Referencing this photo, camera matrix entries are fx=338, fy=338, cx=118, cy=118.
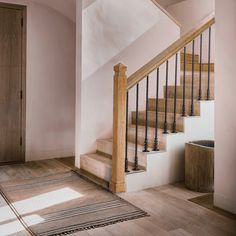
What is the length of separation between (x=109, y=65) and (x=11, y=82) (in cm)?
140

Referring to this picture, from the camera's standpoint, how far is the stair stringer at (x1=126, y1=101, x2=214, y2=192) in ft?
11.5

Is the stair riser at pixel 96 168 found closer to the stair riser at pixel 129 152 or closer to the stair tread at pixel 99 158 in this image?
the stair tread at pixel 99 158

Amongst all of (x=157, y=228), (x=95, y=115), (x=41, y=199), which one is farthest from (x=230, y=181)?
(x=95, y=115)

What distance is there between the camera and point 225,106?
285 cm

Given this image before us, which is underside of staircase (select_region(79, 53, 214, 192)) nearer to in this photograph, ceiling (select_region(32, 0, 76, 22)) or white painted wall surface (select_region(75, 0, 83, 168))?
white painted wall surface (select_region(75, 0, 83, 168))

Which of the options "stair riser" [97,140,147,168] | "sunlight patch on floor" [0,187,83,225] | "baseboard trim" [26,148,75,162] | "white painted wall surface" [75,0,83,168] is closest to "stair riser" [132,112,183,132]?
"stair riser" [97,140,147,168]

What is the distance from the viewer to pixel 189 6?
5859mm

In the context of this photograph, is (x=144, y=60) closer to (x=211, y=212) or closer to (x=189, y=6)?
(x=189, y=6)

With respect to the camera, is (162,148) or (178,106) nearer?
(162,148)

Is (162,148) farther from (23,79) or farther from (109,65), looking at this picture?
(23,79)

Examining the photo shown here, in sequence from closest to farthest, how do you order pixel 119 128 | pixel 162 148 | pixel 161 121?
pixel 119 128, pixel 162 148, pixel 161 121

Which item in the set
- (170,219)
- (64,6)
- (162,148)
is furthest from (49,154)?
(170,219)

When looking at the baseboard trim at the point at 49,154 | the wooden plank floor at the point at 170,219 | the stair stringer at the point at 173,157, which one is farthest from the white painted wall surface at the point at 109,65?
the wooden plank floor at the point at 170,219

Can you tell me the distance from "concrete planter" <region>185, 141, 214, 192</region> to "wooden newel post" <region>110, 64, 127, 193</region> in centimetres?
70
